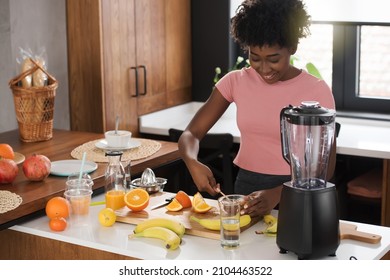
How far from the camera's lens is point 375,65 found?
4.25m

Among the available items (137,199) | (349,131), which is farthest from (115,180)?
(349,131)

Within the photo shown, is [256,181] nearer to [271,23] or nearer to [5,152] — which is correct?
[271,23]

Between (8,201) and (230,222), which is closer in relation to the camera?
(230,222)

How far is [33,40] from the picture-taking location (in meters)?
3.73

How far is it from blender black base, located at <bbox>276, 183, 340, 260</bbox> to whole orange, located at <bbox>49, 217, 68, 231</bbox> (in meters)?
0.69

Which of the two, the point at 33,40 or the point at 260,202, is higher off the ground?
the point at 33,40

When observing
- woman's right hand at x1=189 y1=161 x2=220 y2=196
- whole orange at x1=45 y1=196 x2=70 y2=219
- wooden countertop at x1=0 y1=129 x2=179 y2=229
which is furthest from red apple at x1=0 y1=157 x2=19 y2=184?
woman's right hand at x1=189 y1=161 x2=220 y2=196

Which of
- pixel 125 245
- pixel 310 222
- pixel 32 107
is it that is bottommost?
pixel 125 245

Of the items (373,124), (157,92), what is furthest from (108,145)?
(373,124)

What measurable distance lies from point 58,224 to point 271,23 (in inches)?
36.6

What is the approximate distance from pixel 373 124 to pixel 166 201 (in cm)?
192

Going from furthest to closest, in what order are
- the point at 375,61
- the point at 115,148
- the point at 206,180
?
the point at 375,61 < the point at 115,148 < the point at 206,180

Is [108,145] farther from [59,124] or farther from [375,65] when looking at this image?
[375,65]

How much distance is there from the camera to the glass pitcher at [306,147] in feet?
7.04
